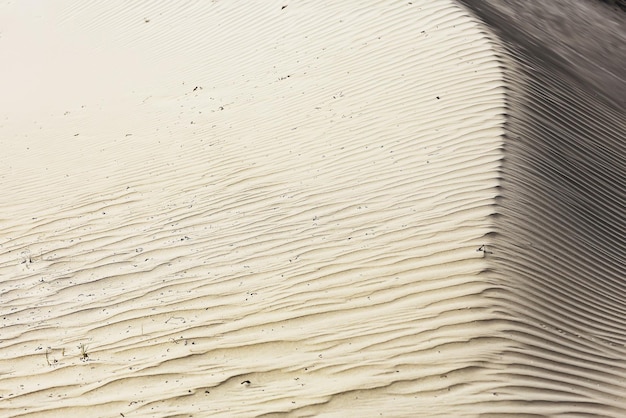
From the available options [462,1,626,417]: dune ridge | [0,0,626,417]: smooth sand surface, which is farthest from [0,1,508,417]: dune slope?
[462,1,626,417]: dune ridge

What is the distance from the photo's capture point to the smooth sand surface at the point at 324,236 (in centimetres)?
426

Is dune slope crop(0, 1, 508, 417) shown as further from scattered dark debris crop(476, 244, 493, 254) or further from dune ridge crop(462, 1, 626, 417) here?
dune ridge crop(462, 1, 626, 417)

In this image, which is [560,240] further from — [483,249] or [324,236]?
[324,236]

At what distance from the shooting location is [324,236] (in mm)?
5574

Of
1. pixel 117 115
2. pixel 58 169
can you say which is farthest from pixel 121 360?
pixel 117 115

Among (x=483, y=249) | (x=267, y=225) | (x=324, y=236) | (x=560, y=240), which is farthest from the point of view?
(x=267, y=225)

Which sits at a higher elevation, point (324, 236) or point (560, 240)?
point (324, 236)

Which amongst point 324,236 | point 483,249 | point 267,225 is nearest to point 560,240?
point 483,249

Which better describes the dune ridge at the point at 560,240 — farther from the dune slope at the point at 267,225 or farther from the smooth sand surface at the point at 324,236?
the dune slope at the point at 267,225

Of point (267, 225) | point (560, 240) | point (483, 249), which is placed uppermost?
point (267, 225)

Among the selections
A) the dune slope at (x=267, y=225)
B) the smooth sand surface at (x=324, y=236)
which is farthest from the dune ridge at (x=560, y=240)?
the dune slope at (x=267, y=225)

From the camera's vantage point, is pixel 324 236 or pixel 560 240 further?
pixel 324 236

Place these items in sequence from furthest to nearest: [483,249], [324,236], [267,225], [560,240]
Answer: [267,225] → [324,236] → [560,240] → [483,249]

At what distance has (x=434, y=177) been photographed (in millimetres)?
6016
